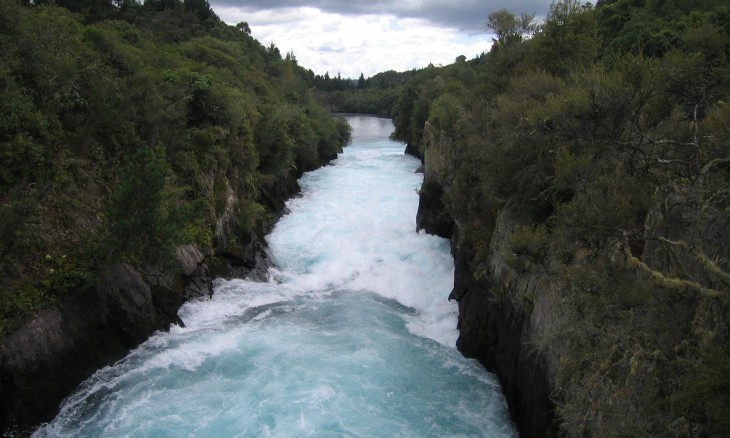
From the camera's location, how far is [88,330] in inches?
501

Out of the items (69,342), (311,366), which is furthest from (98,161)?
(311,366)

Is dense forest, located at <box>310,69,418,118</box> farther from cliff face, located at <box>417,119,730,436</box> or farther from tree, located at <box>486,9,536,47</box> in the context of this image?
cliff face, located at <box>417,119,730,436</box>

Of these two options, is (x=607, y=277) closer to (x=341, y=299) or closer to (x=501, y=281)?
(x=501, y=281)

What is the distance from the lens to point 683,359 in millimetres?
5961

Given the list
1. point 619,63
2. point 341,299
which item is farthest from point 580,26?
point 341,299

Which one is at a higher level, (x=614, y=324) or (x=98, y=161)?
(x=98, y=161)

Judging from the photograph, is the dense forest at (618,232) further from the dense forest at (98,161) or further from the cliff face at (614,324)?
the dense forest at (98,161)

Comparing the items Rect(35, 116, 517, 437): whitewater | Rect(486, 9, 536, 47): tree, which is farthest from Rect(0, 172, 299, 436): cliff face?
Rect(486, 9, 536, 47): tree

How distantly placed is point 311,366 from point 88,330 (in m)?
5.78

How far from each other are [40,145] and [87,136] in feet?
6.49

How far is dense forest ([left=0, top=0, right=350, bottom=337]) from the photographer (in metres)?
12.1

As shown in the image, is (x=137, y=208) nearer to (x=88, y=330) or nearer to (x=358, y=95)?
(x=88, y=330)

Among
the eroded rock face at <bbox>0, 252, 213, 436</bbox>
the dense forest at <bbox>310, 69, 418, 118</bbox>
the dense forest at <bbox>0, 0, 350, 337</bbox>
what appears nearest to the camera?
the eroded rock face at <bbox>0, 252, 213, 436</bbox>

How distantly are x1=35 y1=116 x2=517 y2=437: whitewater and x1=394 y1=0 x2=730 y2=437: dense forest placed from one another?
2073mm
